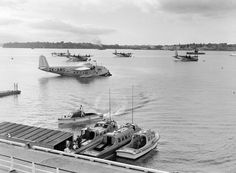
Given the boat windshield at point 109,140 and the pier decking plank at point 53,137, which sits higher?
the pier decking plank at point 53,137

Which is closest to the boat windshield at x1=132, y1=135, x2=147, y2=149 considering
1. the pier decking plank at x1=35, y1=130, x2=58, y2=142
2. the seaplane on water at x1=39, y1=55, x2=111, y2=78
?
the pier decking plank at x1=35, y1=130, x2=58, y2=142

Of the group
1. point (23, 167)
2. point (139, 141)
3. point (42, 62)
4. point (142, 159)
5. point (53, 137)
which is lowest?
point (142, 159)

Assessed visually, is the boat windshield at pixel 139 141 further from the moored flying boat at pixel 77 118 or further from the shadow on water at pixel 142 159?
the moored flying boat at pixel 77 118

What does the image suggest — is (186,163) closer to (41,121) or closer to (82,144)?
(82,144)

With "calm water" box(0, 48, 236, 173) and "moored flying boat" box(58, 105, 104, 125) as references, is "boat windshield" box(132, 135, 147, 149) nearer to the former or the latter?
"calm water" box(0, 48, 236, 173)

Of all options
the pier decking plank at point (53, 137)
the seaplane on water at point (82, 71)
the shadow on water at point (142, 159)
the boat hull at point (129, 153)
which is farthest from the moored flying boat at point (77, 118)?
the seaplane on water at point (82, 71)

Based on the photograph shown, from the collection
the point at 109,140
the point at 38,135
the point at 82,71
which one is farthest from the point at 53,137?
the point at 82,71

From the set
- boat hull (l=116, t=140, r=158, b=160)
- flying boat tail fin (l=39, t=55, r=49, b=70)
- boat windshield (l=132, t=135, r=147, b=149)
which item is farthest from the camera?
flying boat tail fin (l=39, t=55, r=49, b=70)

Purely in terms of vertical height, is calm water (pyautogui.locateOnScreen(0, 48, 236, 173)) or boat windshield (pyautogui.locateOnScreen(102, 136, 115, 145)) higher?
boat windshield (pyautogui.locateOnScreen(102, 136, 115, 145))

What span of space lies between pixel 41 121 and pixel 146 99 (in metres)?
24.4

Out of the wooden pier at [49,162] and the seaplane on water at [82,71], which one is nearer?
the wooden pier at [49,162]

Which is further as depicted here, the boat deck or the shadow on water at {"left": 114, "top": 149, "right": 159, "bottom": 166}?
the shadow on water at {"left": 114, "top": 149, "right": 159, "bottom": 166}

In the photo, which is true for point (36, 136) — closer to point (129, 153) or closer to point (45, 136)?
point (45, 136)

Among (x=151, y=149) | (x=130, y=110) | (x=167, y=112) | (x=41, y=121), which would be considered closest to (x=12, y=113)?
(x=41, y=121)
